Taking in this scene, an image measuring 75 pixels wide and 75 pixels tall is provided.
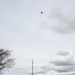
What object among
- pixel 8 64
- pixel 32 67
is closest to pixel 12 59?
pixel 8 64

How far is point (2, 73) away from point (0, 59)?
3476 millimetres

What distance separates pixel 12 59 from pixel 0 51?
3.89m

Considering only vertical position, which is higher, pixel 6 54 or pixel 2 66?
pixel 6 54

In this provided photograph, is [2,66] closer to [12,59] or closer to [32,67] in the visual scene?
[12,59]

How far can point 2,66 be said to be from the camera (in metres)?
45.4

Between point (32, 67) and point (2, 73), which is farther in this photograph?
point (2, 73)

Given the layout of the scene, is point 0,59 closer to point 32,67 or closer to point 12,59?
point 12,59

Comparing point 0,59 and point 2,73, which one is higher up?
point 0,59

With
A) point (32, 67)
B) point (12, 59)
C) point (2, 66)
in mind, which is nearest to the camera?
point (32, 67)

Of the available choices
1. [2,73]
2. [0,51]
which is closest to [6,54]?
[0,51]

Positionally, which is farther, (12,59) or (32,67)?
(12,59)

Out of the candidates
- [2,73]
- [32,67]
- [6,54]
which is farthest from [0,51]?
[32,67]

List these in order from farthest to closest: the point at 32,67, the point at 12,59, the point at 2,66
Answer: the point at 12,59
the point at 2,66
the point at 32,67

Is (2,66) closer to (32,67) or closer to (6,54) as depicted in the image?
(6,54)
